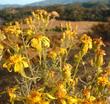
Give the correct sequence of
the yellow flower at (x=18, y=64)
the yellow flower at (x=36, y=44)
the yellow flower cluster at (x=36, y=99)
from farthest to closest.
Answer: the yellow flower at (x=36, y=44) → the yellow flower at (x=18, y=64) → the yellow flower cluster at (x=36, y=99)

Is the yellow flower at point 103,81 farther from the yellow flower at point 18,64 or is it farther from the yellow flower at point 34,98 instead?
the yellow flower at point 34,98

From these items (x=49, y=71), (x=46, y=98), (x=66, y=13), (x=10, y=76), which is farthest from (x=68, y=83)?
(x=66, y=13)

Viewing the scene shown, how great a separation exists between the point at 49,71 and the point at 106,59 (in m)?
5.10

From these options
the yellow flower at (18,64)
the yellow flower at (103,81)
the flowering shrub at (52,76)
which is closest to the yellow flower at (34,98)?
the flowering shrub at (52,76)

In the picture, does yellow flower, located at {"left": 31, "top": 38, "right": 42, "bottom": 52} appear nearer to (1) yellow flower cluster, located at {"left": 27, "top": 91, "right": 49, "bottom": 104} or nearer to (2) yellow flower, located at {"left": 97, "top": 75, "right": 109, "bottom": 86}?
(2) yellow flower, located at {"left": 97, "top": 75, "right": 109, "bottom": 86}

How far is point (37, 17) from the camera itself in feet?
15.5

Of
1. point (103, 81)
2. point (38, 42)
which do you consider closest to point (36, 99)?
point (38, 42)

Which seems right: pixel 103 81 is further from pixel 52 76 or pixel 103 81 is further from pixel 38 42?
pixel 38 42

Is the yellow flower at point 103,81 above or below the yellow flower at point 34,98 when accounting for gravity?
below

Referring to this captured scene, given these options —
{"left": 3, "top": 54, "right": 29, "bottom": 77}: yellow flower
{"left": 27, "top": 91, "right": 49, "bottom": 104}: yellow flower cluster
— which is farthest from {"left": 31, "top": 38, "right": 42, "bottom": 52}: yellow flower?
{"left": 27, "top": 91, "right": 49, "bottom": 104}: yellow flower cluster

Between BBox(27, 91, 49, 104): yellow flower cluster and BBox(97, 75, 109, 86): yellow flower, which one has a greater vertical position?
BBox(27, 91, 49, 104): yellow flower cluster

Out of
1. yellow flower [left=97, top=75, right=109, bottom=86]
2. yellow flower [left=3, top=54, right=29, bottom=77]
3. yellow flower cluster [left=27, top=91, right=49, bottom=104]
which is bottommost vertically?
yellow flower [left=97, top=75, right=109, bottom=86]

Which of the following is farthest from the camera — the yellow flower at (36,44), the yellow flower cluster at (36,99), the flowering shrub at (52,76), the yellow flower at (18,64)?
the yellow flower at (36,44)

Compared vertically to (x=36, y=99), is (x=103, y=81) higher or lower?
lower
